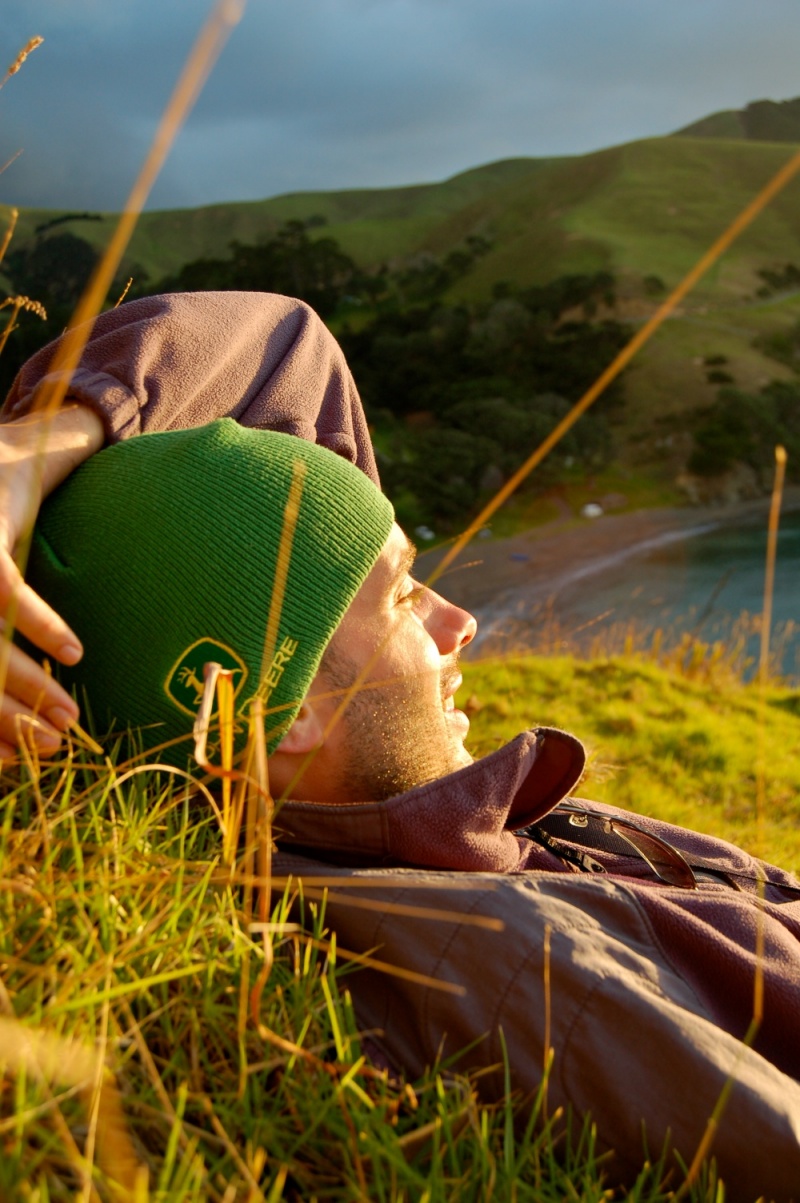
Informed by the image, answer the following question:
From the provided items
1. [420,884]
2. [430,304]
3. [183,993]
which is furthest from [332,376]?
[430,304]

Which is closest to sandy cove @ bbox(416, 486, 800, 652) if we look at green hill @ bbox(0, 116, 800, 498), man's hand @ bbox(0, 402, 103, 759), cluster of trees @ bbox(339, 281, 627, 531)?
cluster of trees @ bbox(339, 281, 627, 531)

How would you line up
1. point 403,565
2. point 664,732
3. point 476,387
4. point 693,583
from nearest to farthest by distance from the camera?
point 403,565
point 664,732
point 693,583
point 476,387

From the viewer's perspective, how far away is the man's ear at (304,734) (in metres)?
2.07

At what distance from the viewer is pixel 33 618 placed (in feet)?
4.90

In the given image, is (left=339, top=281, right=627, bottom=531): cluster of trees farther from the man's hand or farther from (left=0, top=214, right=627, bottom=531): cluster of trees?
the man's hand

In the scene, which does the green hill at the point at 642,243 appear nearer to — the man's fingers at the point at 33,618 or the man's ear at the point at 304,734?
the man's ear at the point at 304,734

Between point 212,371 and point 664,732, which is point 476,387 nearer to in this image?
point 664,732

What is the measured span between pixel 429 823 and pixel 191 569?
73 cm

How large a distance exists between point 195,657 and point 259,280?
73642 millimetres

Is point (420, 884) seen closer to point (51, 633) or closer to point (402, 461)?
point (51, 633)

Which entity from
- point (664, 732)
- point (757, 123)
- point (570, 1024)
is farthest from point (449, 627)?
point (757, 123)

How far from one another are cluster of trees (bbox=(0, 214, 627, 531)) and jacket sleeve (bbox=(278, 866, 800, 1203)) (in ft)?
162

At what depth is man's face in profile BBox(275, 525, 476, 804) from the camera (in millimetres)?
2139

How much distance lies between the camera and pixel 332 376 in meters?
3.05
